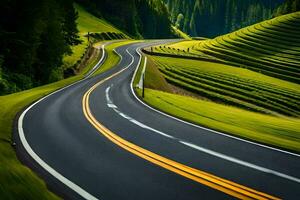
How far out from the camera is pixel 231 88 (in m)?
47.3

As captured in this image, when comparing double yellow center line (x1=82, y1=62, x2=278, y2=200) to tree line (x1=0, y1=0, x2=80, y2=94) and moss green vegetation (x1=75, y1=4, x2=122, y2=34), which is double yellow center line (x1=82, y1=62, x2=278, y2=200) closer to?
tree line (x1=0, y1=0, x2=80, y2=94)

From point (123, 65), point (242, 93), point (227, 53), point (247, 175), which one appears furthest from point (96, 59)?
point (247, 175)

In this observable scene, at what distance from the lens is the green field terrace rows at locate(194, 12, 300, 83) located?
72.9 m

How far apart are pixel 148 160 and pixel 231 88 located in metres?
38.3

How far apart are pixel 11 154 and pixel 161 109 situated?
31.0ft

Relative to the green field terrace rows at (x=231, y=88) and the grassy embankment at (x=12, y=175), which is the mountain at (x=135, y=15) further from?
the grassy embankment at (x=12, y=175)

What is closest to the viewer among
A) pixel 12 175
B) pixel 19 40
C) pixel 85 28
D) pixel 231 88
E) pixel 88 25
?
pixel 12 175

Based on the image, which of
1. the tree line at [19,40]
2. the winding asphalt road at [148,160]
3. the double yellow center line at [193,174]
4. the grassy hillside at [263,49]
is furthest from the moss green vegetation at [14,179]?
the grassy hillside at [263,49]

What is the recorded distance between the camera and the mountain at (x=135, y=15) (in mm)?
132375

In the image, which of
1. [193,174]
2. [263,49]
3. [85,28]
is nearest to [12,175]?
[193,174]

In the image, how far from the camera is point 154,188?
28.7ft

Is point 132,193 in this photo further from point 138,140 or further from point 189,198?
point 138,140

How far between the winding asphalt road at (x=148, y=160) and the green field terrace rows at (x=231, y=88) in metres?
27.7

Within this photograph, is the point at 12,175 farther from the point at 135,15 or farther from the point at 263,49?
the point at 135,15
